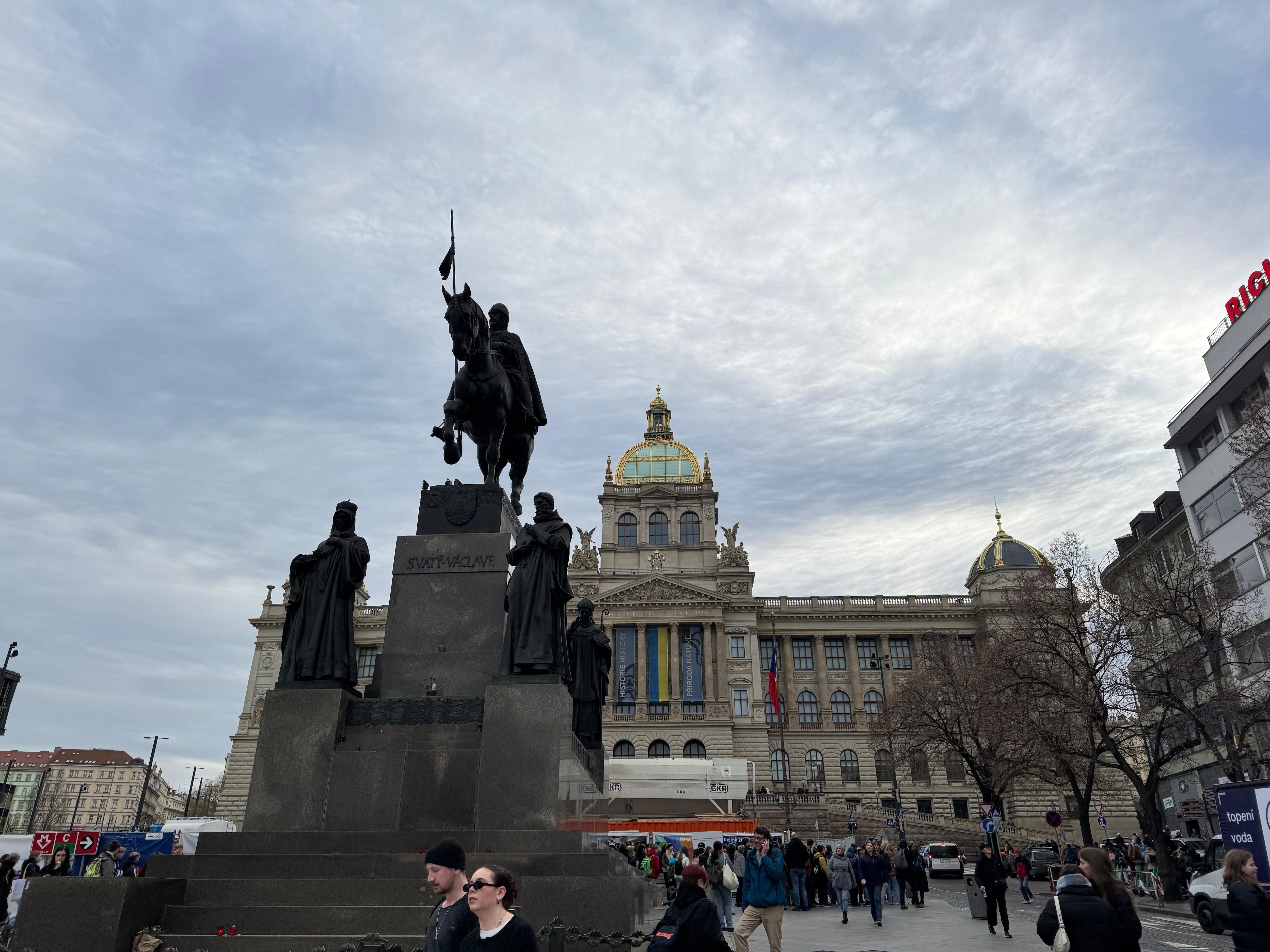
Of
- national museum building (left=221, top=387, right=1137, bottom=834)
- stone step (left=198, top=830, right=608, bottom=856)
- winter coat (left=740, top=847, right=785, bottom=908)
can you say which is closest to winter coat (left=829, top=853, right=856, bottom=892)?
winter coat (left=740, top=847, right=785, bottom=908)

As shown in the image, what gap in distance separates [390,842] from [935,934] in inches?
480

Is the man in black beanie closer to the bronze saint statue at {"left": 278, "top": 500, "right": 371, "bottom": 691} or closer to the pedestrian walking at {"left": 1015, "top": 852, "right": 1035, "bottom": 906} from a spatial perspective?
the bronze saint statue at {"left": 278, "top": 500, "right": 371, "bottom": 691}

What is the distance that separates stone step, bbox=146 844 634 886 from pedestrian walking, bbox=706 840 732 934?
415 centimetres

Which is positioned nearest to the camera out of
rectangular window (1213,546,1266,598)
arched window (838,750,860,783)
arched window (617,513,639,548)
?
rectangular window (1213,546,1266,598)

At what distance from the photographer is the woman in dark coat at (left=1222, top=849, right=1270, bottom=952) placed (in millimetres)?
7035

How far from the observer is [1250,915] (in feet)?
23.1

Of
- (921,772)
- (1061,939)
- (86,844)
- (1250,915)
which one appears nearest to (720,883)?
(1250,915)

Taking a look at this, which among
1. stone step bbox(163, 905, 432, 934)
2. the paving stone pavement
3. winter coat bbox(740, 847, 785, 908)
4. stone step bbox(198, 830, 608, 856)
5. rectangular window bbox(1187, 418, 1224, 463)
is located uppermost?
rectangular window bbox(1187, 418, 1224, 463)

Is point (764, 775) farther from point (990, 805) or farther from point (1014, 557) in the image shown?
point (990, 805)

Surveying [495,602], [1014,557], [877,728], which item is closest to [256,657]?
[877,728]

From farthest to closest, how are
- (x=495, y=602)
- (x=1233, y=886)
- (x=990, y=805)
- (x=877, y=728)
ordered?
(x=877, y=728)
(x=990, y=805)
(x=495, y=602)
(x=1233, y=886)

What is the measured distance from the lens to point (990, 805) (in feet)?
92.7

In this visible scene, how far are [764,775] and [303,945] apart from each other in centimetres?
6618

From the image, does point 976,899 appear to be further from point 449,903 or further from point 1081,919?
point 449,903
